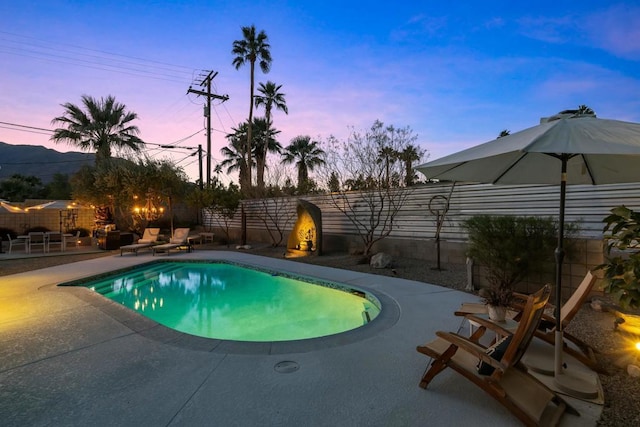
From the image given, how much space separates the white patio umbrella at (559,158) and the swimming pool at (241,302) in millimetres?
2654

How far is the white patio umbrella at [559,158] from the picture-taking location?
1.96m

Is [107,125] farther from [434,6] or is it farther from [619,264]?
[619,264]

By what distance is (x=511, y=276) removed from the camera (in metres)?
5.16

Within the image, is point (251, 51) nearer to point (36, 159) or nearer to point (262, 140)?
point (262, 140)

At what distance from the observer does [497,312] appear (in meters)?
3.06

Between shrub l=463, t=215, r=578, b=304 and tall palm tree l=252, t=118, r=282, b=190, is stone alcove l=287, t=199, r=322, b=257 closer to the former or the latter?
shrub l=463, t=215, r=578, b=304

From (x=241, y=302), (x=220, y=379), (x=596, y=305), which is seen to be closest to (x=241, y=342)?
(x=220, y=379)

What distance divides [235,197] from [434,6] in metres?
10.0

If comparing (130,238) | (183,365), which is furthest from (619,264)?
(130,238)

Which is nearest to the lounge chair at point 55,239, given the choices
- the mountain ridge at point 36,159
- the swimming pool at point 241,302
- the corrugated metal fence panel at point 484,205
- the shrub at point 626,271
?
the swimming pool at point 241,302

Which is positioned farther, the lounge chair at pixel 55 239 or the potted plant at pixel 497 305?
the lounge chair at pixel 55 239

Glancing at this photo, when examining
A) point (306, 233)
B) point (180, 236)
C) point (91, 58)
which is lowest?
point (180, 236)

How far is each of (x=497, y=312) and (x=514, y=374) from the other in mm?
836

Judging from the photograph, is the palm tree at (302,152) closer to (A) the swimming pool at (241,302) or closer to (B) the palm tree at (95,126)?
(B) the palm tree at (95,126)
